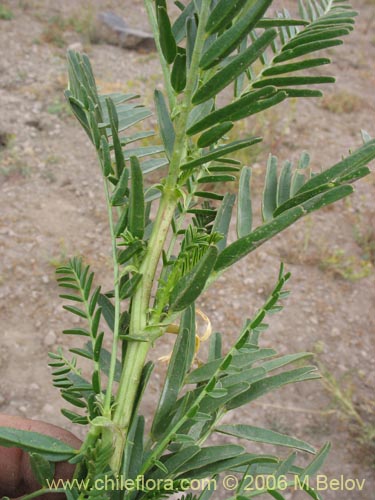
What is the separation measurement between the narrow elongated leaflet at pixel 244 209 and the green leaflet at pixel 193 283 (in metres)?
0.14

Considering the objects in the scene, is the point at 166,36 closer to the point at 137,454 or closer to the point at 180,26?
the point at 180,26

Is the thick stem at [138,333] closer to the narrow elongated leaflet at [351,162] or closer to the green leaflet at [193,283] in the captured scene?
the green leaflet at [193,283]

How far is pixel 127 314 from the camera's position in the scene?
713mm

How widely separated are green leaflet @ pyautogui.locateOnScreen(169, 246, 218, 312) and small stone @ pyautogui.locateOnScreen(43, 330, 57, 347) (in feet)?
5.93

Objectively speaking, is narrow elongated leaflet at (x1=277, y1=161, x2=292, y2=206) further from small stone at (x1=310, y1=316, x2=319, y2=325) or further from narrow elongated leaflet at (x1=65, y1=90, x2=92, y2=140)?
small stone at (x1=310, y1=316, x2=319, y2=325)

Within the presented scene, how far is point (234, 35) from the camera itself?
496mm

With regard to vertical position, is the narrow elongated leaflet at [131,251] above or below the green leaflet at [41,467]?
above

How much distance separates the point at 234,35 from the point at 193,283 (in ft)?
0.80

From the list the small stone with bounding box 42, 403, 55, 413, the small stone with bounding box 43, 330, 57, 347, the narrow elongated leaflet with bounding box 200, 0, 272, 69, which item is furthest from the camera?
the small stone with bounding box 43, 330, 57, 347

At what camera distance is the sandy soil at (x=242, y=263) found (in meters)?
2.18

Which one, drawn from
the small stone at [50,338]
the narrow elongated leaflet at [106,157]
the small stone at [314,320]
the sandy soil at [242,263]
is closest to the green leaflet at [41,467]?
the narrow elongated leaflet at [106,157]

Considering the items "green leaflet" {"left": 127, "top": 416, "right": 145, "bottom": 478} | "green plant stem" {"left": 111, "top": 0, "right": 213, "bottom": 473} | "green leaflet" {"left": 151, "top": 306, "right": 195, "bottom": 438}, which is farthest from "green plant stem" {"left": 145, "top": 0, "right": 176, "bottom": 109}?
"green leaflet" {"left": 127, "top": 416, "right": 145, "bottom": 478}

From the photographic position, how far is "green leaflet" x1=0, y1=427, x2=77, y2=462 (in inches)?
21.2

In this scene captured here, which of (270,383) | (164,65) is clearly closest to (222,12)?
(164,65)
